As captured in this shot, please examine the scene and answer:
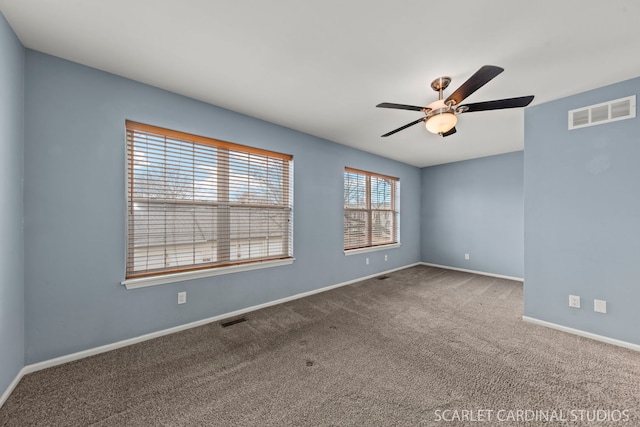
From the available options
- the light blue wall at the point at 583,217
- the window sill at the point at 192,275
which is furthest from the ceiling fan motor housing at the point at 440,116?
the window sill at the point at 192,275

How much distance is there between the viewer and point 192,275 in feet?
8.76

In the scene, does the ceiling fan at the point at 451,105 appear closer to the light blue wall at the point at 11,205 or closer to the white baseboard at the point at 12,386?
the light blue wall at the point at 11,205

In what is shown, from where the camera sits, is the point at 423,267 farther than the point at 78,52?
Yes

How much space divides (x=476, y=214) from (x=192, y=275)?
5.46 metres

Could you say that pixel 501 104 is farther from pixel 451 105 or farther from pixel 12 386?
pixel 12 386

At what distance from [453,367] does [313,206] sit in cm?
261

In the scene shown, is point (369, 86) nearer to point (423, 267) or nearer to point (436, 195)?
point (436, 195)

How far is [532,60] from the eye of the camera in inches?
78.8

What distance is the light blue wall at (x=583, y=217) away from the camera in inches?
91.3

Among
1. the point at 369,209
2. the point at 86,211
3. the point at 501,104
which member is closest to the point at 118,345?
the point at 86,211

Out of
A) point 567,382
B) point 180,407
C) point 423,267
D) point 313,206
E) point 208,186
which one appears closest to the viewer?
point 180,407

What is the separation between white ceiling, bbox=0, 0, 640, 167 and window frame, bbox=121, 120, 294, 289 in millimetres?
488

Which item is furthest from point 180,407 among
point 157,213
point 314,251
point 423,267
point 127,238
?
point 423,267

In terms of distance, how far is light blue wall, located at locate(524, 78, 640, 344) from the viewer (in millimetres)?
2318
